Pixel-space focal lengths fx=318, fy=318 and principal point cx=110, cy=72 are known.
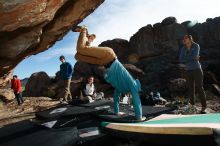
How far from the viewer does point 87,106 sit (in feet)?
27.3

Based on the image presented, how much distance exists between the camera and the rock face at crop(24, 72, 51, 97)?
3080cm

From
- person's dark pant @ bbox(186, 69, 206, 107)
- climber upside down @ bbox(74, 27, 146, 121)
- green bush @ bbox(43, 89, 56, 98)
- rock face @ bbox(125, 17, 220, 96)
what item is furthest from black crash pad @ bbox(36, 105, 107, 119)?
rock face @ bbox(125, 17, 220, 96)

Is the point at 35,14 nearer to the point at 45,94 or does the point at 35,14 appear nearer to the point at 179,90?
the point at 179,90

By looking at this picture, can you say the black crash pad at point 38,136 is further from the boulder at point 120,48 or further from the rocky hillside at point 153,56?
the boulder at point 120,48

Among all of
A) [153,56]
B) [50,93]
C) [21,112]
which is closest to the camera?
A: [21,112]

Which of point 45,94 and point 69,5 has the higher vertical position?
point 69,5

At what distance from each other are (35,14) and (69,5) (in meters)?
3.44

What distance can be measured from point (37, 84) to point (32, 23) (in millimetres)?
21553

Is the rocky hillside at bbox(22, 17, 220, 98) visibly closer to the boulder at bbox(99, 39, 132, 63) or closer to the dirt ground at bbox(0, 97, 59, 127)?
the boulder at bbox(99, 39, 132, 63)

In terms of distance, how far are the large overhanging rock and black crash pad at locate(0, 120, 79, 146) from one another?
13.9ft

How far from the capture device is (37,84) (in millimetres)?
31750

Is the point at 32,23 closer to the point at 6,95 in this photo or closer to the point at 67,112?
the point at 67,112

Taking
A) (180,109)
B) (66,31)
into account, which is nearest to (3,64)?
(66,31)

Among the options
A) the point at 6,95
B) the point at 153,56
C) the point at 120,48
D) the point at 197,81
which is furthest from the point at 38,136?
the point at 153,56
